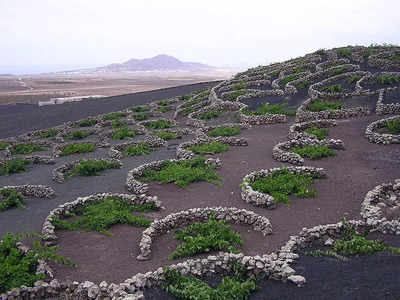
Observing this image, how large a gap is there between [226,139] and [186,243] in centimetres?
1183

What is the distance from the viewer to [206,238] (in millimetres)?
9938

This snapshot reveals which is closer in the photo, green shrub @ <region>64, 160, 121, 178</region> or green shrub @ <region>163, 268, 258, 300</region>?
green shrub @ <region>163, 268, 258, 300</region>

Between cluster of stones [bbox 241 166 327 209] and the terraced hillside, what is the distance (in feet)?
0.19

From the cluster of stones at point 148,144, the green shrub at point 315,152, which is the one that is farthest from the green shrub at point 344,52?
the cluster of stones at point 148,144

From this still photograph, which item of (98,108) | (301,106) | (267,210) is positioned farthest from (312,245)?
(98,108)

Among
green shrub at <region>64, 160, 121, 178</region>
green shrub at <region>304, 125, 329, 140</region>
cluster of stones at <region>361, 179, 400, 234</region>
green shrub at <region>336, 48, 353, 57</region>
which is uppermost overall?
green shrub at <region>336, 48, 353, 57</region>

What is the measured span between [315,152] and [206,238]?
880 cm

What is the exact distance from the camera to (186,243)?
9.98m

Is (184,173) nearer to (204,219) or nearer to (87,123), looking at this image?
(204,219)

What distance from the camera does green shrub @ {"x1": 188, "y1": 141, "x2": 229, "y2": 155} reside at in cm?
1911

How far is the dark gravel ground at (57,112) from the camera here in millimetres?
36844

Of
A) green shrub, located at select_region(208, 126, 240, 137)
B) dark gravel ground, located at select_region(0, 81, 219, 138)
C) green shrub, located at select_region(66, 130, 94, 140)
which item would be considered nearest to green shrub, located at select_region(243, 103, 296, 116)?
green shrub, located at select_region(208, 126, 240, 137)

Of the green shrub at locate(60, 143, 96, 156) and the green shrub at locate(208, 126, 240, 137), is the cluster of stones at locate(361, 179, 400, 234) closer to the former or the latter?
the green shrub at locate(208, 126, 240, 137)

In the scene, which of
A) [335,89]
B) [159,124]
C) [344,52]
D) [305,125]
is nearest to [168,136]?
[159,124]
